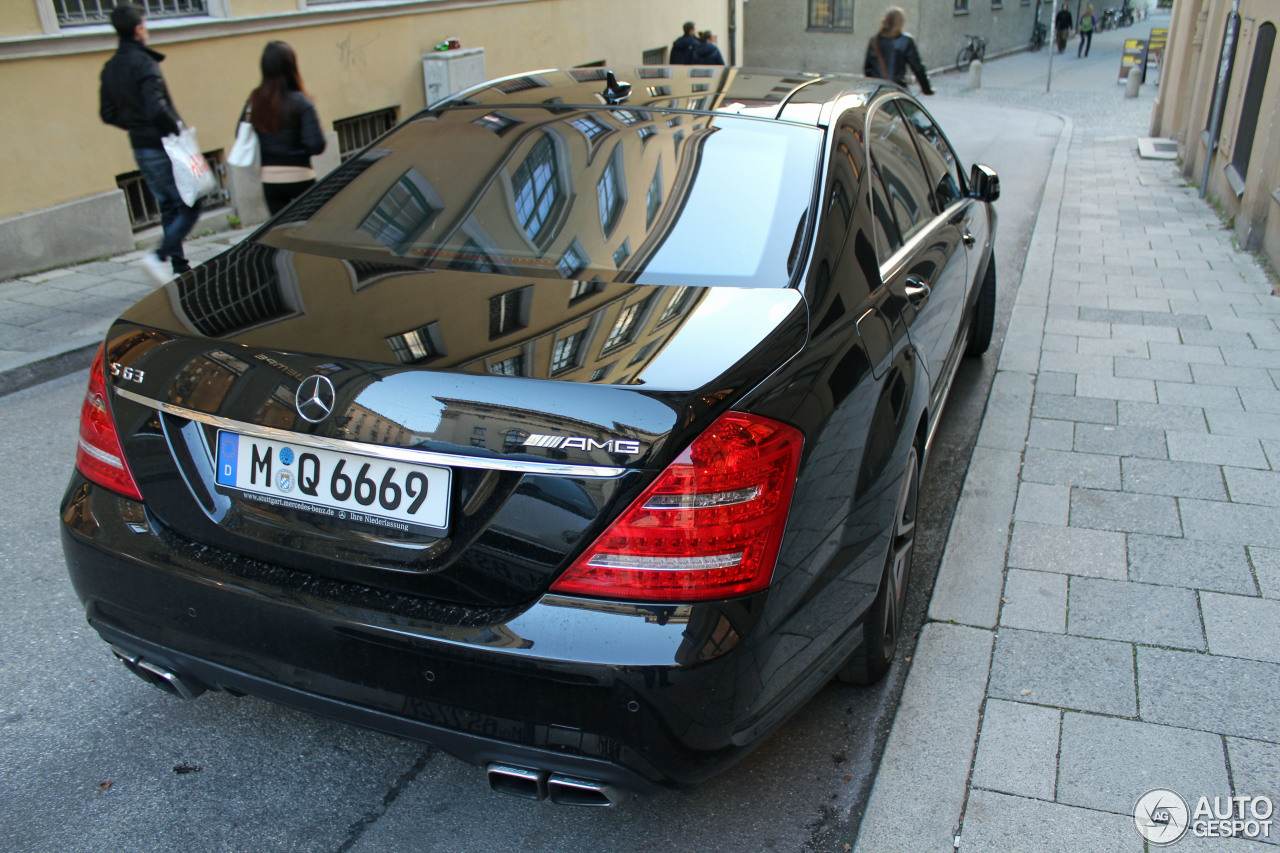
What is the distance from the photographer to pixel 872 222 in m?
2.91

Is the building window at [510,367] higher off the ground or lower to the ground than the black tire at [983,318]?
higher

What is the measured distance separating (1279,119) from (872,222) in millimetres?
7135

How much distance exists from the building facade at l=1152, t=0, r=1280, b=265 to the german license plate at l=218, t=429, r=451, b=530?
25.9ft

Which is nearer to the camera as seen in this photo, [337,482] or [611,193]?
[337,482]

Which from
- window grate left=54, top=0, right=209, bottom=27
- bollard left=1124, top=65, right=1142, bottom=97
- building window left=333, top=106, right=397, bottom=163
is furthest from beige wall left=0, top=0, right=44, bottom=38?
bollard left=1124, top=65, right=1142, bottom=97

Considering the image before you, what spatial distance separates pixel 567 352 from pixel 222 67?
27.5 feet

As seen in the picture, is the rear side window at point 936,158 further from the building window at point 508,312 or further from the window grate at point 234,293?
the window grate at point 234,293

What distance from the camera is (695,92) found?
126 inches

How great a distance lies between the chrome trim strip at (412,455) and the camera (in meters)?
1.84

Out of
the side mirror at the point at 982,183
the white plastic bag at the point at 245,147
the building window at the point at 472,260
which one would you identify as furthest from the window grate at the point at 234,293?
the white plastic bag at the point at 245,147

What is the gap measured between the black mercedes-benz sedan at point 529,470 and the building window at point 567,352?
1cm

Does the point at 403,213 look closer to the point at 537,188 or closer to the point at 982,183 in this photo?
the point at 537,188

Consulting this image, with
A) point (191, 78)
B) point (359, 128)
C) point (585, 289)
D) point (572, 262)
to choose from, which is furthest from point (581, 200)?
point (359, 128)

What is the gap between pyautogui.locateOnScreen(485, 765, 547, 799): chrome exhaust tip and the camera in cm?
197
